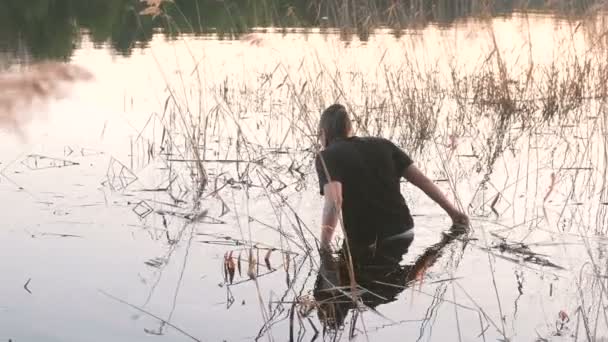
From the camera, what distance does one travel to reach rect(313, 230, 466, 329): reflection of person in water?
13.4 ft

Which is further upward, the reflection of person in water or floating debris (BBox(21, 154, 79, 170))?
floating debris (BBox(21, 154, 79, 170))

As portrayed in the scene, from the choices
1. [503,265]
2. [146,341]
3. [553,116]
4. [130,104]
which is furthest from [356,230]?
[130,104]

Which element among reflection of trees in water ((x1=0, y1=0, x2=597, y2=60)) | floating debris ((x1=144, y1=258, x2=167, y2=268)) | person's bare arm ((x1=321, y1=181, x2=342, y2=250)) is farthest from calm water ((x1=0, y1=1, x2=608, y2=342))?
reflection of trees in water ((x1=0, y1=0, x2=597, y2=60))

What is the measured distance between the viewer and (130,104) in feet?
32.3

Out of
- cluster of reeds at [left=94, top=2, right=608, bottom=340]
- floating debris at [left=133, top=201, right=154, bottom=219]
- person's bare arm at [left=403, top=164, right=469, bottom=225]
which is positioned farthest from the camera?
floating debris at [left=133, top=201, right=154, bottom=219]

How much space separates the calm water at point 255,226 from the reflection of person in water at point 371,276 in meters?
0.04

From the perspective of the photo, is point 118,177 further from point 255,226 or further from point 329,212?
point 329,212

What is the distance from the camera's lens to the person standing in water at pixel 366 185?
4914 millimetres

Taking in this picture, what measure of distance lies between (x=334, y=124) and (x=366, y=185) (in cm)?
36

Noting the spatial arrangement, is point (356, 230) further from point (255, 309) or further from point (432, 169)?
point (432, 169)

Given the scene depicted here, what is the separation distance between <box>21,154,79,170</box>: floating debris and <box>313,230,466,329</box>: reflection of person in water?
2.97m

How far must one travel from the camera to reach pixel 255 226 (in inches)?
218

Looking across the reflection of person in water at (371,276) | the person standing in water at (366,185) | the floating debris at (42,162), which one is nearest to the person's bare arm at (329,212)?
the person standing in water at (366,185)

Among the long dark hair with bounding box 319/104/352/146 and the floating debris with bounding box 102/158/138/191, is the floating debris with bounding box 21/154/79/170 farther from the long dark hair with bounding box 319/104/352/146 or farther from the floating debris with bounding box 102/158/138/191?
the long dark hair with bounding box 319/104/352/146
